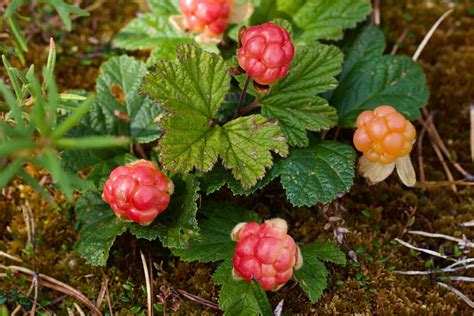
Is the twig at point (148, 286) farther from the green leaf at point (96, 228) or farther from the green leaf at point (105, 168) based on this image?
the green leaf at point (105, 168)

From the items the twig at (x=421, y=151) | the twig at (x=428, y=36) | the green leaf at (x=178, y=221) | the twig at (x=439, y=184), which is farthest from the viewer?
the twig at (x=428, y=36)

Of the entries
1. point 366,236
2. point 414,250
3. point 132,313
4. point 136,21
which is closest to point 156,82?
point 136,21

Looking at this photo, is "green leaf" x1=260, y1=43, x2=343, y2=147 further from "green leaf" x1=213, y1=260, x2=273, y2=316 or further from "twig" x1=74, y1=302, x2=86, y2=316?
"twig" x1=74, y1=302, x2=86, y2=316

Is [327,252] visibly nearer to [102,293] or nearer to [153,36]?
[102,293]

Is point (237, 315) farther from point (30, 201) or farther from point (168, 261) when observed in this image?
point (30, 201)

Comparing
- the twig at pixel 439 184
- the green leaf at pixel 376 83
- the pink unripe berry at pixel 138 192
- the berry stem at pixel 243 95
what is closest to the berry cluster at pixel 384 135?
the green leaf at pixel 376 83
